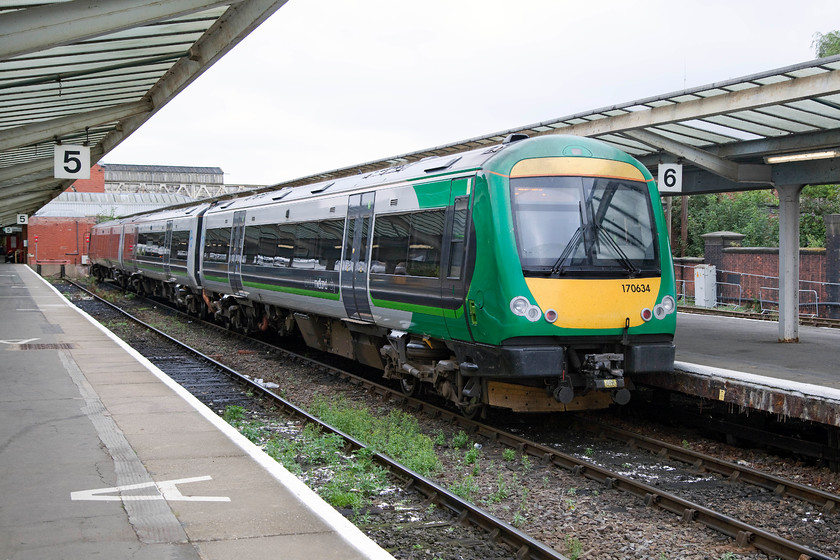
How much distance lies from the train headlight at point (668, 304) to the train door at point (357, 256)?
414 cm

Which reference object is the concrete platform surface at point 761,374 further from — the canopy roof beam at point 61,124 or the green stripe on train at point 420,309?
the canopy roof beam at point 61,124

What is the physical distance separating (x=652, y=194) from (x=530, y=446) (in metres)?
3.28

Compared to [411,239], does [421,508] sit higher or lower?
lower

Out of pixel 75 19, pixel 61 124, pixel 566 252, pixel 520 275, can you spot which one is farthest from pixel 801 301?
pixel 75 19

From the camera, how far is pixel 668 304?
9391 mm

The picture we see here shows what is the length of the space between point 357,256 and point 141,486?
20.7ft

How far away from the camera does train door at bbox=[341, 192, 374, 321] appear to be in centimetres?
1173

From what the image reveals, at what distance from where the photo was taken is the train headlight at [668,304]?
9.36 m

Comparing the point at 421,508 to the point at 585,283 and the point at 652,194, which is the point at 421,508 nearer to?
the point at 585,283

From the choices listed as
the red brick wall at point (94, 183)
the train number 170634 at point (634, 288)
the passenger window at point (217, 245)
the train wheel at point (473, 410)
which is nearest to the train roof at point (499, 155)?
the train number 170634 at point (634, 288)

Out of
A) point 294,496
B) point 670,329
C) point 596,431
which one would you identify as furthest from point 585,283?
point 294,496

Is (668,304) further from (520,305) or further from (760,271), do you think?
(760,271)

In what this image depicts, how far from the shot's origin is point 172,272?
24.8 meters

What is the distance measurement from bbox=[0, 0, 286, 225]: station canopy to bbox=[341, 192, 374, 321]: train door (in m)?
2.87
